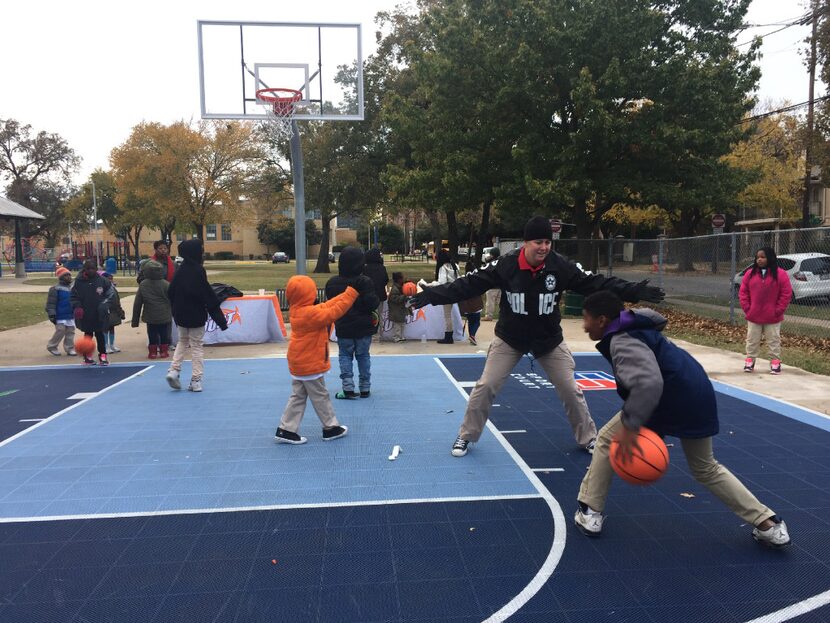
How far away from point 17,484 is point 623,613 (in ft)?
15.7

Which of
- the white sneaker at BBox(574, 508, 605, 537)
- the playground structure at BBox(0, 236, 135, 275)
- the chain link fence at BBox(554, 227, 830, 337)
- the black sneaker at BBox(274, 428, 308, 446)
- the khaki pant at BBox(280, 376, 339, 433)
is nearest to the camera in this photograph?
the white sneaker at BBox(574, 508, 605, 537)

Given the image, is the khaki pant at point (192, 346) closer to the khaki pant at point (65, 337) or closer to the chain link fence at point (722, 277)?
the khaki pant at point (65, 337)

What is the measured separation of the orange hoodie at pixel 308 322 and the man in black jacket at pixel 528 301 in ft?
2.92

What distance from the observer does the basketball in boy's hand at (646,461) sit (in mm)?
3607

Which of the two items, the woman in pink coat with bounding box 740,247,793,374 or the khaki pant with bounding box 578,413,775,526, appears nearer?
the khaki pant with bounding box 578,413,775,526

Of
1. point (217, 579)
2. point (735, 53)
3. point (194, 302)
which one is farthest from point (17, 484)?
point (735, 53)

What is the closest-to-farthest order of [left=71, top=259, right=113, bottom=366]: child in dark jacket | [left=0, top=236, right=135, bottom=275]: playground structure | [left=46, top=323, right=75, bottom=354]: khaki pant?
[left=71, top=259, right=113, bottom=366]: child in dark jacket, [left=46, top=323, right=75, bottom=354]: khaki pant, [left=0, top=236, right=135, bottom=275]: playground structure

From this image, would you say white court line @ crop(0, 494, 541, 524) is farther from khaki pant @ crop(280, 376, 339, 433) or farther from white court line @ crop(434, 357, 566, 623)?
khaki pant @ crop(280, 376, 339, 433)

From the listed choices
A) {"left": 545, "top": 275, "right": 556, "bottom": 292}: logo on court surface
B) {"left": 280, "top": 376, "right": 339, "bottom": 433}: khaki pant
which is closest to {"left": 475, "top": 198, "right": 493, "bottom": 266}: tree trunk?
{"left": 280, "top": 376, "right": 339, "bottom": 433}: khaki pant

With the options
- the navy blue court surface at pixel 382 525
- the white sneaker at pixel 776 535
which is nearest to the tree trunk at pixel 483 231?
the navy blue court surface at pixel 382 525

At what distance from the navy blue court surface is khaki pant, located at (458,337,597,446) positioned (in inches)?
15.7

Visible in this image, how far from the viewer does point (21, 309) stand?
19.5 m

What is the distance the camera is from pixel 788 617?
3.25 meters

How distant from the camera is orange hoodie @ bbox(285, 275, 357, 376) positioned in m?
5.74
